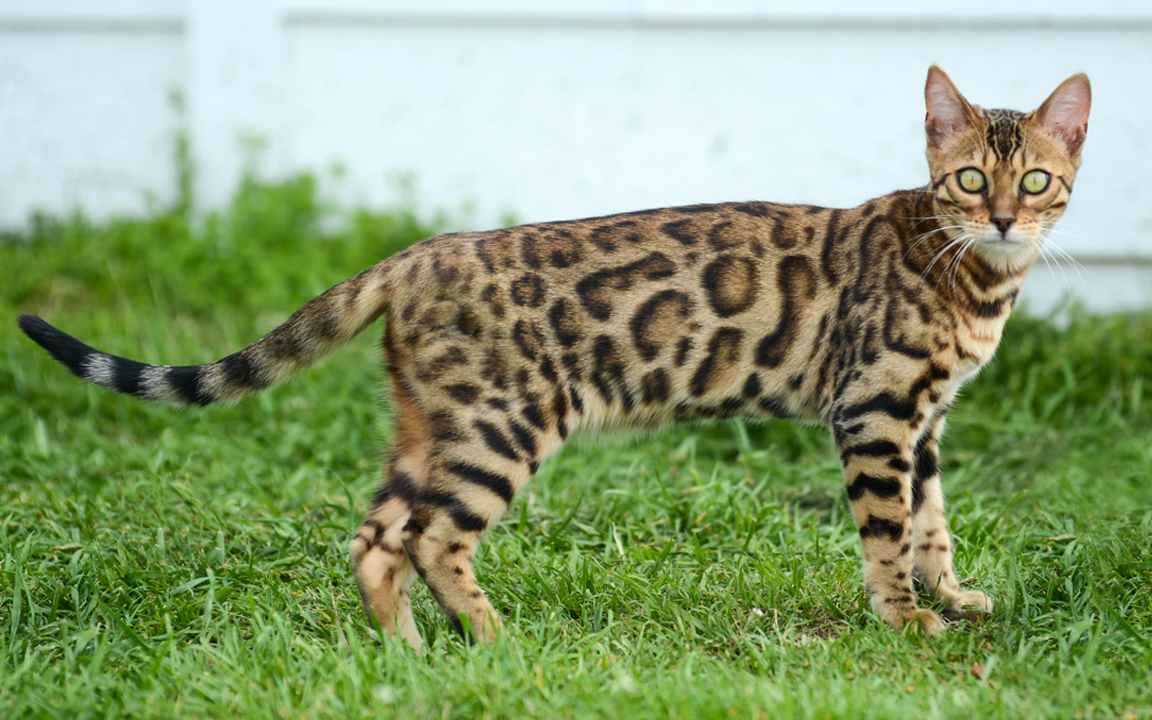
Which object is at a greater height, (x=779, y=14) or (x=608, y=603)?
(x=779, y=14)

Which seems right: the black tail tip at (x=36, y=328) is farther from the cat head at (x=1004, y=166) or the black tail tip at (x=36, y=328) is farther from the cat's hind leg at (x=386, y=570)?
the cat head at (x=1004, y=166)

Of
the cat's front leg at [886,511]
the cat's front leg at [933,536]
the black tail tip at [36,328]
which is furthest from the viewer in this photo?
the cat's front leg at [933,536]

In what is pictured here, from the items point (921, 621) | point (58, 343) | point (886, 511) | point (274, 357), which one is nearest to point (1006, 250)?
point (886, 511)

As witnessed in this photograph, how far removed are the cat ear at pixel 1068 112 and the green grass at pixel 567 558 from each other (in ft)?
4.66

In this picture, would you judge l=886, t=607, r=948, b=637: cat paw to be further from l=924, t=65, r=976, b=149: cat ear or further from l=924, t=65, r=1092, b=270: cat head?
l=924, t=65, r=976, b=149: cat ear

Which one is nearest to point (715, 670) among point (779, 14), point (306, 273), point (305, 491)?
point (305, 491)

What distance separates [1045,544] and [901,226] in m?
1.36

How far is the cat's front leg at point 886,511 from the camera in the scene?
3.16m

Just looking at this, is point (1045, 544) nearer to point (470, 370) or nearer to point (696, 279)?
point (696, 279)

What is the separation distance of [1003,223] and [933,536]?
1.09 m

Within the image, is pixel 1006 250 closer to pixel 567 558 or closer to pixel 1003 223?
pixel 1003 223

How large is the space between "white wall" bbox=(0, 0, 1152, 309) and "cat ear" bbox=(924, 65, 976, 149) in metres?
3.31

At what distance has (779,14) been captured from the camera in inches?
259

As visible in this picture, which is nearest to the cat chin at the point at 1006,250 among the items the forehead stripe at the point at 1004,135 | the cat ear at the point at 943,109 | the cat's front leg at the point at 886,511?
the forehead stripe at the point at 1004,135
